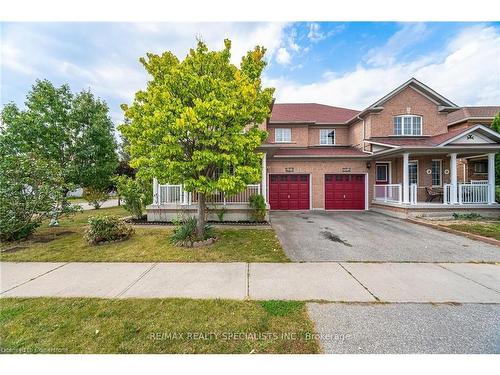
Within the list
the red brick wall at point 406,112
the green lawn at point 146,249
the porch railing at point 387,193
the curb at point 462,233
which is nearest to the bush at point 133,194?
the green lawn at point 146,249

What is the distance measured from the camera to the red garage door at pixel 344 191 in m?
14.7

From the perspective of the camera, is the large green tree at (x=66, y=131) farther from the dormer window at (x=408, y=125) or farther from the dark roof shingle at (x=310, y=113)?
the dormer window at (x=408, y=125)

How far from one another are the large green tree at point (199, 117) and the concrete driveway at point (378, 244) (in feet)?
9.22

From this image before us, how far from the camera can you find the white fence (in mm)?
10211

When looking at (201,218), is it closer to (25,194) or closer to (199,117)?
(199,117)

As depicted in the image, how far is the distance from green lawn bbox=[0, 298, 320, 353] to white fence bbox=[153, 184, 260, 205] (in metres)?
6.76

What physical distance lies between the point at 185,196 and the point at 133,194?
2492 millimetres

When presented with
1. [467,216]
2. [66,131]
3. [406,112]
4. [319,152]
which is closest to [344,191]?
[319,152]

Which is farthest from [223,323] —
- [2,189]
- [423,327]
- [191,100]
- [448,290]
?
[2,189]

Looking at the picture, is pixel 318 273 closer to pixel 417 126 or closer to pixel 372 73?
pixel 372 73

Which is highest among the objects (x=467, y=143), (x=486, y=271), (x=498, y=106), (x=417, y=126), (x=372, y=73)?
(x=498, y=106)

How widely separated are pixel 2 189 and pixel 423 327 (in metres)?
11.0

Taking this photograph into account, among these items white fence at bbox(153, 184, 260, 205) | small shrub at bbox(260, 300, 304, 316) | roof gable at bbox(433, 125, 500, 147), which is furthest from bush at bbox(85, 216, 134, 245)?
roof gable at bbox(433, 125, 500, 147)

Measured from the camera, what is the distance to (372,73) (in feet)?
43.9
